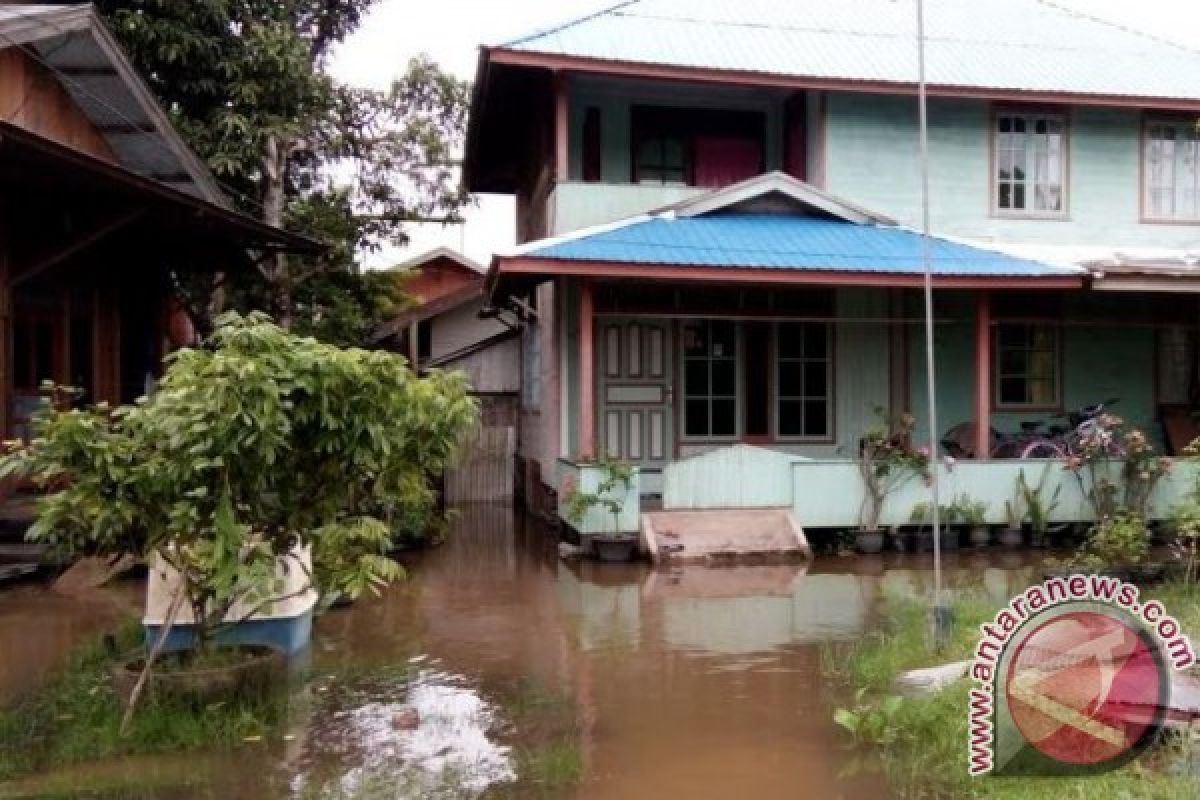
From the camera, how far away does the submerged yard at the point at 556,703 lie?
4.60m

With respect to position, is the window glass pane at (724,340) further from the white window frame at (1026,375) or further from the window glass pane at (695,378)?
the white window frame at (1026,375)

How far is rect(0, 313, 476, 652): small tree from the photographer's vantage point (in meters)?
4.91

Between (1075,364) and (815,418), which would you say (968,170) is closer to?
(1075,364)

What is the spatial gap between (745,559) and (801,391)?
3.65m

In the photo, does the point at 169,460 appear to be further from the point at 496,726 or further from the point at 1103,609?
the point at 1103,609

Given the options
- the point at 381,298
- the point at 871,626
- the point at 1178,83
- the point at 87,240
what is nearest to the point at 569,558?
the point at 871,626

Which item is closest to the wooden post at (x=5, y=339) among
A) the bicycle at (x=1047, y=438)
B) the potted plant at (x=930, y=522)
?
the potted plant at (x=930, y=522)

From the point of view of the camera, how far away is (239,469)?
5.12 metres

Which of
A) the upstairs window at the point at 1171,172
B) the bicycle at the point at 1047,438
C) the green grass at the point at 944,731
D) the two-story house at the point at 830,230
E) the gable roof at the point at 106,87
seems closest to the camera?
the green grass at the point at 944,731

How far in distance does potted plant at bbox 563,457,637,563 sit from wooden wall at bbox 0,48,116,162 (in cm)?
767

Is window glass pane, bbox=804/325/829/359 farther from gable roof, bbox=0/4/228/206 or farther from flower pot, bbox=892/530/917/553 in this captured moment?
gable roof, bbox=0/4/228/206

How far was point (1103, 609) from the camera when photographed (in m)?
4.20

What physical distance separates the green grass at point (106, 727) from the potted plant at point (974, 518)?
8.23 meters

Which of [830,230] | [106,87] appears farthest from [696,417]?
[106,87]
